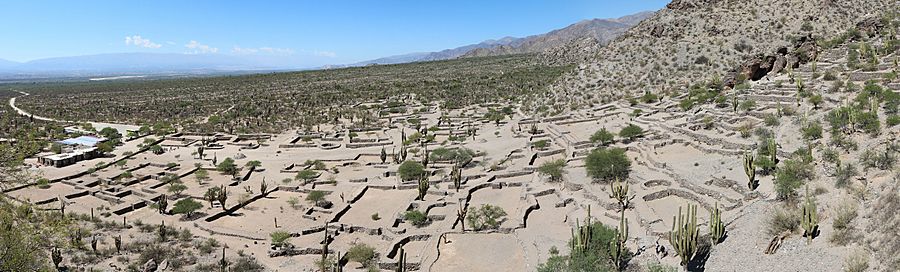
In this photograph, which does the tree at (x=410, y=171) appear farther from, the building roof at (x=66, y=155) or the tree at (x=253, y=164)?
the building roof at (x=66, y=155)

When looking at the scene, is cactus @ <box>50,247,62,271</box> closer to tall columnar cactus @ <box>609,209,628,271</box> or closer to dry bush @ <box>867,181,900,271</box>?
tall columnar cactus @ <box>609,209,628,271</box>

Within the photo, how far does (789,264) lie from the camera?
38.5ft

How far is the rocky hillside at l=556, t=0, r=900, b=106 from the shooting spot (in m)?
41.1

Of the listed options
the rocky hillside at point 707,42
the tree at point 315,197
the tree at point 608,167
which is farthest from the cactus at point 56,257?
the rocky hillside at point 707,42

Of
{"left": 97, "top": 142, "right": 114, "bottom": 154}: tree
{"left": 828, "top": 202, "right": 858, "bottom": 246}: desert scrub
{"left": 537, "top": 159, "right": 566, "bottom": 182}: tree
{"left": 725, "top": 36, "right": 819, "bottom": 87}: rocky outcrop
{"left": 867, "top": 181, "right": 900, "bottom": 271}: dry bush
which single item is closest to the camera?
{"left": 867, "top": 181, "right": 900, "bottom": 271}: dry bush

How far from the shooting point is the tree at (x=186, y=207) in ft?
72.6

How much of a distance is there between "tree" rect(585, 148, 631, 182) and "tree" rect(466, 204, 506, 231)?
5.28 meters

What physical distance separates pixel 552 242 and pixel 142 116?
57752mm

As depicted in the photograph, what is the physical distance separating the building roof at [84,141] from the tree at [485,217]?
33872 mm

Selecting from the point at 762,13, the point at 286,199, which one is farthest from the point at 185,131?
the point at 762,13

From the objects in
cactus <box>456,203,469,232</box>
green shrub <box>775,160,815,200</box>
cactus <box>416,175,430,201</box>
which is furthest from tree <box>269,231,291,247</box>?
green shrub <box>775,160,815,200</box>

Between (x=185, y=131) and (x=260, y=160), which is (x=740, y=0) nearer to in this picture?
(x=260, y=160)

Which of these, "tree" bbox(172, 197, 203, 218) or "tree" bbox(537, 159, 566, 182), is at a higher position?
"tree" bbox(537, 159, 566, 182)

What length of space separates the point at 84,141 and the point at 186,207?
82.5ft
